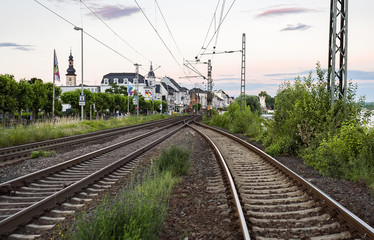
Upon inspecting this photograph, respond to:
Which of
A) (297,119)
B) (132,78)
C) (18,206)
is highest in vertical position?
(132,78)

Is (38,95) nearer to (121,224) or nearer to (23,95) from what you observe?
(23,95)

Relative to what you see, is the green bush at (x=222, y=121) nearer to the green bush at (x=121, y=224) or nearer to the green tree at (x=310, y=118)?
the green tree at (x=310, y=118)

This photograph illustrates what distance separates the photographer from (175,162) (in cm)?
1022

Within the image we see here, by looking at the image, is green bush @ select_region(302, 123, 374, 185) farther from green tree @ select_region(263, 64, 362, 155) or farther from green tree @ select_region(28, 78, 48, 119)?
green tree @ select_region(28, 78, 48, 119)

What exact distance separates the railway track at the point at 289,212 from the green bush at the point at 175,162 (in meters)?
1.68

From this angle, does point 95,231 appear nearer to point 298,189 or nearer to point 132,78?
point 298,189

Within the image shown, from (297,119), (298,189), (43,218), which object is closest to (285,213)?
(298,189)

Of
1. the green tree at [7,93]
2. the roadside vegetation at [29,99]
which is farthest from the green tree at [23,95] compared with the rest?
the green tree at [7,93]

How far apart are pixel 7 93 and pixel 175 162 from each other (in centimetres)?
2736

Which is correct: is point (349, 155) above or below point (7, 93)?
below

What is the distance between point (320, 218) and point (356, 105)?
7684 millimetres

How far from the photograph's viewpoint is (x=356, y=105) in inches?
470

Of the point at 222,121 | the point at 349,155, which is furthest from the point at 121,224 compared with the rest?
the point at 222,121

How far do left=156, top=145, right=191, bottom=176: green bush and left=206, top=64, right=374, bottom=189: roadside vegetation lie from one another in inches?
156
